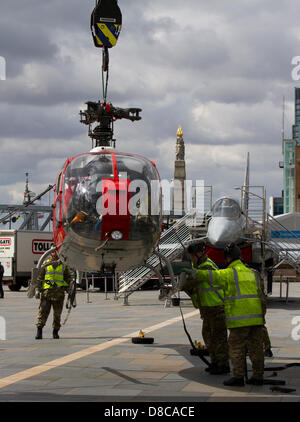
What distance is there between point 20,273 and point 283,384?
30747 mm

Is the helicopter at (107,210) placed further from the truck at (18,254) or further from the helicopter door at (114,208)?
the truck at (18,254)

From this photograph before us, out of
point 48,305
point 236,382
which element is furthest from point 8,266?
point 236,382

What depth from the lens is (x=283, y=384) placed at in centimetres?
931

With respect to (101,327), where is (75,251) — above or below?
above

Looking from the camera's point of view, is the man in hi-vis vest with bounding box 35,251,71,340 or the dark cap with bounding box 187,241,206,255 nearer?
the dark cap with bounding box 187,241,206,255

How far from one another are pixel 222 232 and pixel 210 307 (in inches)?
469

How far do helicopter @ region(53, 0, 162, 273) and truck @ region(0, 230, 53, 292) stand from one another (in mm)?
27801

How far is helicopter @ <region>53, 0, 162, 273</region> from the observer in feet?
31.8

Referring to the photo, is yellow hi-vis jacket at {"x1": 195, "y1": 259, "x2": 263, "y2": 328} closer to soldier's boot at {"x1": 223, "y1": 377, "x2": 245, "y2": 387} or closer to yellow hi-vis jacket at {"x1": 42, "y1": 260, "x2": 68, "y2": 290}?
soldier's boot at {"x1": 223, "y1": 377, "x2": 245, "y2": 387}

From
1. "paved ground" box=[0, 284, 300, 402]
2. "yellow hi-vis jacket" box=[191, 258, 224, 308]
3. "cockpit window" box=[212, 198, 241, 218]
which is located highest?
"cockpit window" box=[212, 198, 241, 218]

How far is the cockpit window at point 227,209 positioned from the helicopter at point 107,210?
12.7m

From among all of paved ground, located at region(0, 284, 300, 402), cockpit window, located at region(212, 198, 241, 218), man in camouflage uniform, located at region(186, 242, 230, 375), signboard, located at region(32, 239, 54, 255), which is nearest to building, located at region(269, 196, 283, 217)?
signboard, located at region(32, 239, 54, 255)
